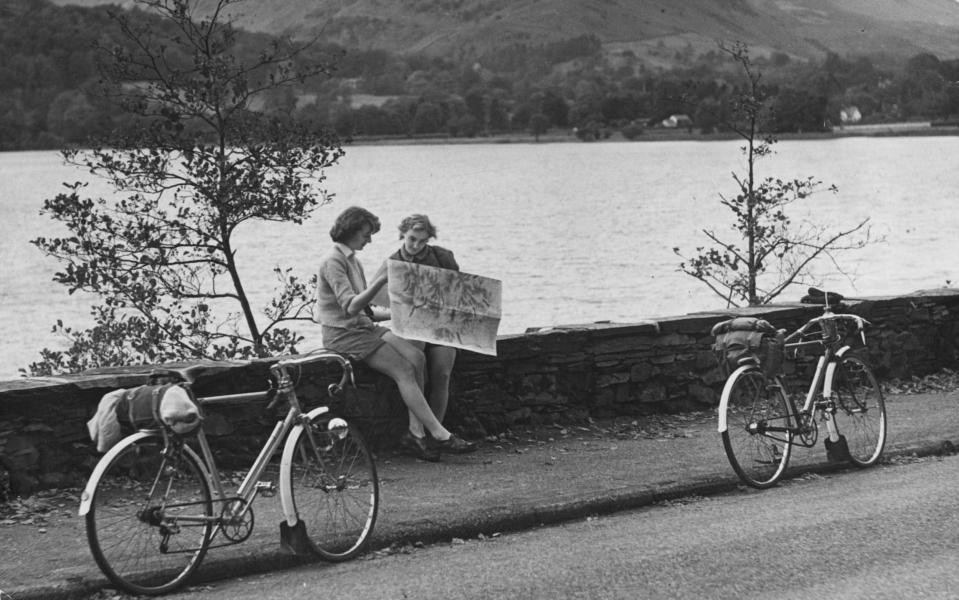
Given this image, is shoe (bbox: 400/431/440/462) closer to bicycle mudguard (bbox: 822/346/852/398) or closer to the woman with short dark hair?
the woman with short dark hair

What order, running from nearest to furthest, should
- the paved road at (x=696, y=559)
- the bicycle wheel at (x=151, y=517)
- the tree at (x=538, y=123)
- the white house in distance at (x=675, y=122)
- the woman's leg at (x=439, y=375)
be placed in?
1. the bicycle wheel at (x=151, y=517)
2. the paved road at (x=696, y=559)
3. the woman's leg at (x=439, y=375)
4. the white house in distance at (x=675, y=122)
5. the tree at (x=538, y=123)

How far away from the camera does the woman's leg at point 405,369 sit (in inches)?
324

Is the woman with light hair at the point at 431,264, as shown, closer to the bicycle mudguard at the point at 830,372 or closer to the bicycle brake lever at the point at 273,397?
the bicycle brake lever at the point at 273,397

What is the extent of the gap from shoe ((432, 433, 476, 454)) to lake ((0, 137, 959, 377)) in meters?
5.48

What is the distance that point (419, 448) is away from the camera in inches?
328

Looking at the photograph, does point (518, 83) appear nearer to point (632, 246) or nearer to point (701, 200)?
point (701, 200)

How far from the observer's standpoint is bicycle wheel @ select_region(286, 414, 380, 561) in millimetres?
6320

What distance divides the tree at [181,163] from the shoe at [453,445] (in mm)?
4500

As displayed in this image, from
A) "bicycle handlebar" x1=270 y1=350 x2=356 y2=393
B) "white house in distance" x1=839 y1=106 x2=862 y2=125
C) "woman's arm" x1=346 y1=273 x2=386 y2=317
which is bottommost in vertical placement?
"bicycle handlebar" x1=270 y1=350 x2=356 y2=393

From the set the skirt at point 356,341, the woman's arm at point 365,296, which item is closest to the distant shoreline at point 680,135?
the skirt at point 356,341

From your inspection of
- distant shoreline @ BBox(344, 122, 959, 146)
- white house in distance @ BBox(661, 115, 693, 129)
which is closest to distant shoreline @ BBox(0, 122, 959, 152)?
distant shoreline @ BBox(344, 122, 959, 146)

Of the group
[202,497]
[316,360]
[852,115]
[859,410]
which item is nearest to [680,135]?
[852,115]

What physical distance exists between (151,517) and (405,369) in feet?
9.05

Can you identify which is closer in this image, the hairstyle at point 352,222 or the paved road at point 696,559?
the paved road at point 696,559
